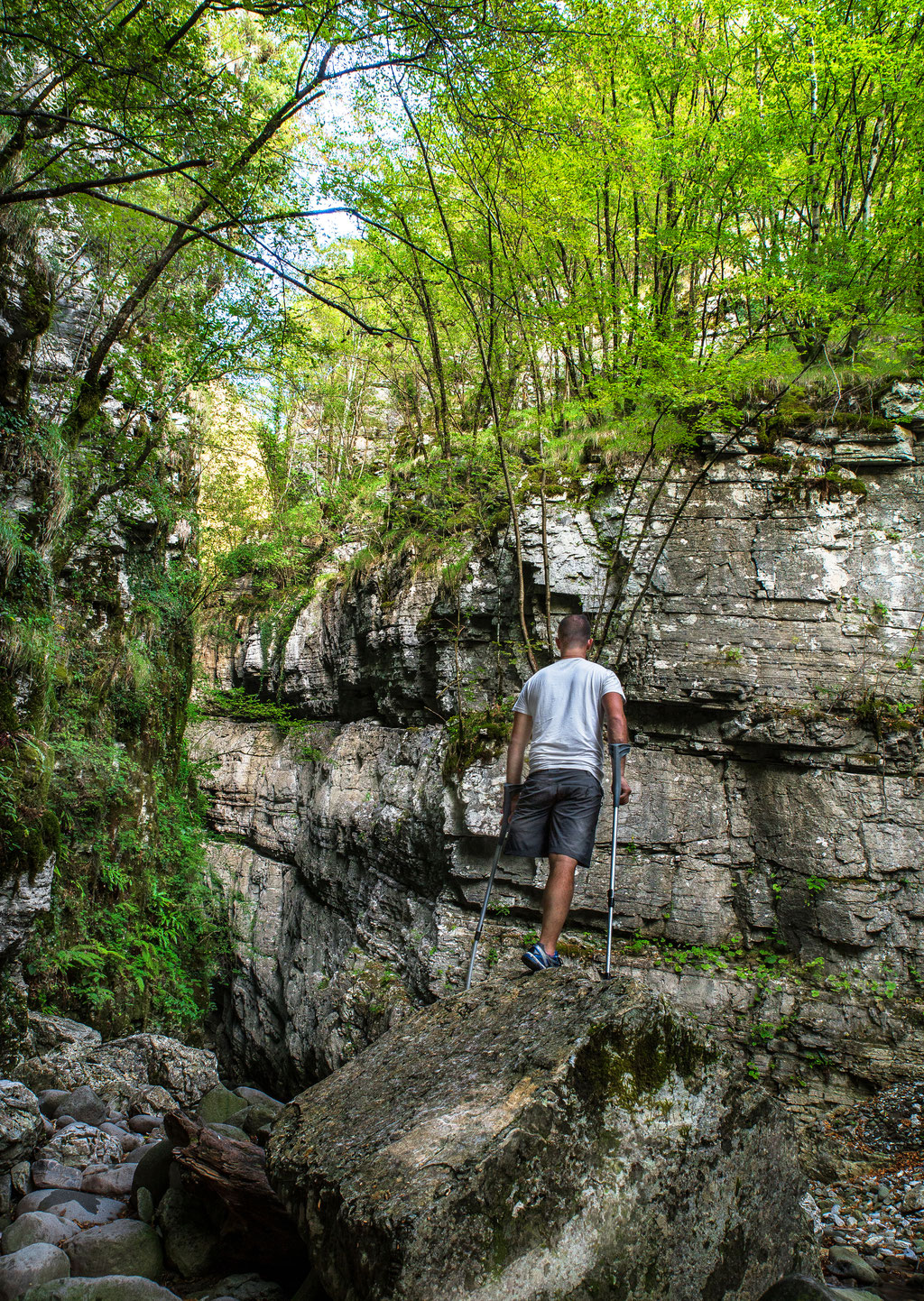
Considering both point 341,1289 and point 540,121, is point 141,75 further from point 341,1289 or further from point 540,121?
point 341,1289

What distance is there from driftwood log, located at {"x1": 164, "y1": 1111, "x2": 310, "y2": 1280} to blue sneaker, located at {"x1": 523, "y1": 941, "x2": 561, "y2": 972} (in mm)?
1633

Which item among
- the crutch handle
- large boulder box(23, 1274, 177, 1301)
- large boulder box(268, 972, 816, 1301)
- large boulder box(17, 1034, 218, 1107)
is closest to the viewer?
large boulder box(268, 972, 816, 1301)

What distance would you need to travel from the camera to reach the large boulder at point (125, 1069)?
591 centimetres

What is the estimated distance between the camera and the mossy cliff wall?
6609 millimetres

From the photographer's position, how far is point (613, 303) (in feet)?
22.9

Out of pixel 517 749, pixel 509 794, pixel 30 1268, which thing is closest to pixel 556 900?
pixel 509 794

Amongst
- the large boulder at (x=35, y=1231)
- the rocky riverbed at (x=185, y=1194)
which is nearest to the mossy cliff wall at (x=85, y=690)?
the rocky riverbed at (x=185, y=1194)

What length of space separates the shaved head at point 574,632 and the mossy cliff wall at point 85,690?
16.7 feet

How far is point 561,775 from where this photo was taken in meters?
4.12

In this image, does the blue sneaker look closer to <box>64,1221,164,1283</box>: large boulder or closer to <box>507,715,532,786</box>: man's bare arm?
<box>507,715,532,786</box>: man's bare arm

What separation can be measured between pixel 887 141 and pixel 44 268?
9.48 meters

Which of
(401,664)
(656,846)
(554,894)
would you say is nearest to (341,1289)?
(554,894)

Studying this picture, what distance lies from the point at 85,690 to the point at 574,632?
7.05 metres

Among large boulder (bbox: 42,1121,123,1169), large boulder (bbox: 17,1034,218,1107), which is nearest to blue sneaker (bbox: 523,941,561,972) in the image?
large boulder (bbox: 42,1121,123,1169)
